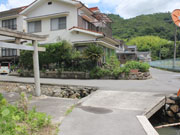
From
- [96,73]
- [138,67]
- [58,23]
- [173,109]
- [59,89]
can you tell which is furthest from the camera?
[58,23]

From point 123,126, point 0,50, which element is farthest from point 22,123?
point 0,50

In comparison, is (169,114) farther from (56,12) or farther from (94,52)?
(56,12)

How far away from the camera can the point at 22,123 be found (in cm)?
381

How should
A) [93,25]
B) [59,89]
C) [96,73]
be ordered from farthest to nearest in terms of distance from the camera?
1. [93,25]
2. [96,73]
3. [59,89]

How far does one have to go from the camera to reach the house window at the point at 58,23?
17.3 m

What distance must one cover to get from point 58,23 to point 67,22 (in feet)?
4.25

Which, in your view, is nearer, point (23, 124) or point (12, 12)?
point (23, 124)

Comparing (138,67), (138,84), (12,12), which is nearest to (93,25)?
(138,67)

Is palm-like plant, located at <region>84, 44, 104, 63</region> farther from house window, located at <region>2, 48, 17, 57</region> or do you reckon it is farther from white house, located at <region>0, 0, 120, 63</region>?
house window, located at <region>2, 48, 17, 57</region>

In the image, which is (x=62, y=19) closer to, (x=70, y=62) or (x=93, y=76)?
(x=70, y=62)

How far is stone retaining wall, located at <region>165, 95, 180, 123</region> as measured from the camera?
579cm

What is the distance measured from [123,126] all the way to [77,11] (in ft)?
49.5

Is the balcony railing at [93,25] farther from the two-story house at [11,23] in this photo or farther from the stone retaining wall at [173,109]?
the stone retaining wall at [173,109]

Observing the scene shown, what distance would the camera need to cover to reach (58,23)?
57.5ft
